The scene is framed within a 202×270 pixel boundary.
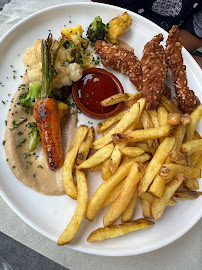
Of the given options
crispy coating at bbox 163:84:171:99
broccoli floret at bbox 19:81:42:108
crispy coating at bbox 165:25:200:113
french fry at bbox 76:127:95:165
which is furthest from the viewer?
crispy coating at bbox 163:84:171:99

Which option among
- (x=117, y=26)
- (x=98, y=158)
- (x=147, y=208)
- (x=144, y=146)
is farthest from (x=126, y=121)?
(x=117, y=26)

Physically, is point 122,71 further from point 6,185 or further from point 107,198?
point 6,185

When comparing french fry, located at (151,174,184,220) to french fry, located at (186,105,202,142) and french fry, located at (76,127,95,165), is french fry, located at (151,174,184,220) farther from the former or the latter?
french fry, located at (76,127,95,165)

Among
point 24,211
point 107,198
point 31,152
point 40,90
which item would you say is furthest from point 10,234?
point 40,90

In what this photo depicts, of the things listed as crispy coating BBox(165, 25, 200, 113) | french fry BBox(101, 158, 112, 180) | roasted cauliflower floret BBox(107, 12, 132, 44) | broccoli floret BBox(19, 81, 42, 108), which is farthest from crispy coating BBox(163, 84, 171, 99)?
broccoli floret BBox(19, 81, 42, 108)

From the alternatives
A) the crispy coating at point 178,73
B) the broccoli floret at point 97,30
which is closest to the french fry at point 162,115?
the crispy coating at point 178,73

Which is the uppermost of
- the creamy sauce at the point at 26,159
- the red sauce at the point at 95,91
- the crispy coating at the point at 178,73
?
the crispy coating at the point at 178,73

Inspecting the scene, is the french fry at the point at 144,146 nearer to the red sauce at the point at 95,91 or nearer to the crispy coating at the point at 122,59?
the red sauce at the point at 95,91
